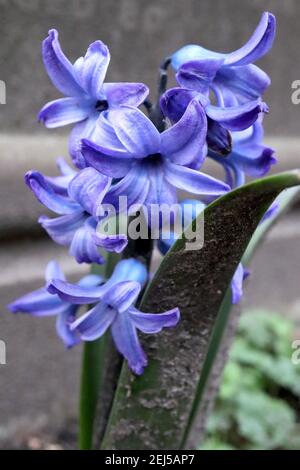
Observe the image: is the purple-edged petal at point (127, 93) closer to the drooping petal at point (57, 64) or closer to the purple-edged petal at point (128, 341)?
the drooping petal at point (57, 64)

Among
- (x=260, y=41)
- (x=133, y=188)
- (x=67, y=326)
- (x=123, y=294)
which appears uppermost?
(x=260, y=41)

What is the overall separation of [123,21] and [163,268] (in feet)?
2.48

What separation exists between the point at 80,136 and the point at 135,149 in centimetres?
8

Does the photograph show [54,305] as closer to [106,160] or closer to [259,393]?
[106,160]

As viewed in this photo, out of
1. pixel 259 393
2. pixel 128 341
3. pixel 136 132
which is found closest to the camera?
pixel 136 132

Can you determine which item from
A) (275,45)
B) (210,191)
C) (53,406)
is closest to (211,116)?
(210,191)

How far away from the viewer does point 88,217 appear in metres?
0.56

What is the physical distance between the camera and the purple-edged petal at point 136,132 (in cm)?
46

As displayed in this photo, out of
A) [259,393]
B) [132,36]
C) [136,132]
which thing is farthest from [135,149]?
[259,393]

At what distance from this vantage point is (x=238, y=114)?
0.48m

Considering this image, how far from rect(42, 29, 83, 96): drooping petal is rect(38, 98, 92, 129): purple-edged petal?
0.02 meters

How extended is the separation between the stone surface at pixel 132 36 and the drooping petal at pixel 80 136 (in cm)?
52

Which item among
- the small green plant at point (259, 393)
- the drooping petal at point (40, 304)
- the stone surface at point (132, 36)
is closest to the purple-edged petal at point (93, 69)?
the drooping petal at point (40, 304)

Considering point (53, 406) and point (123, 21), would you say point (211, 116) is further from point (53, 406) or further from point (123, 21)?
point (53, 406)
